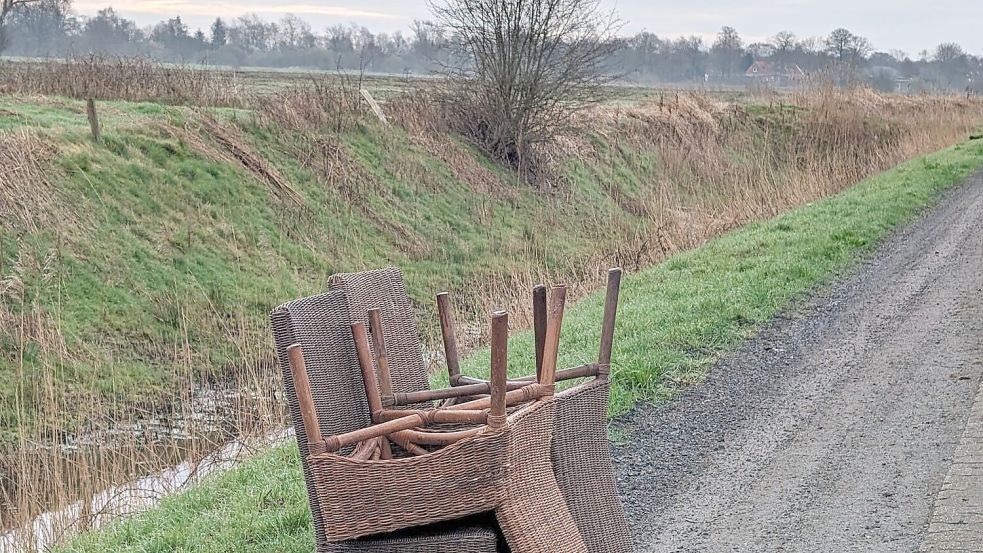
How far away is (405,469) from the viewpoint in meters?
2.99

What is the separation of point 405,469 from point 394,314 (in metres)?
0.92

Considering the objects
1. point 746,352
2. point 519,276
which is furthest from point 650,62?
point 746,352

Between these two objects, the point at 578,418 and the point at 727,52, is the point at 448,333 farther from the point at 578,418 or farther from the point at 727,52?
the point at 727,52

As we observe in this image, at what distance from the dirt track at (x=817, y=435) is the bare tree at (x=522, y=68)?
13144mm

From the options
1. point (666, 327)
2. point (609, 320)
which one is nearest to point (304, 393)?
point (609, 320)

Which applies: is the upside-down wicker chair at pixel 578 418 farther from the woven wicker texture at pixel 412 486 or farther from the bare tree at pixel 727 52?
the bare tree at pixel 727 52

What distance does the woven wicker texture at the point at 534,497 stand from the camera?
3117mm

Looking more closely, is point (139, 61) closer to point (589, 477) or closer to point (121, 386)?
point (121, 386)

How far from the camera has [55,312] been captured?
11.5 meters

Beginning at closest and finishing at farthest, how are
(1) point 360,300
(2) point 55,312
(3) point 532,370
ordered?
1. (1) point 360,300
2. (3) point 532,370
3. (2) point 55,312

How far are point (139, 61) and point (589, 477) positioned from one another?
61.5 feet

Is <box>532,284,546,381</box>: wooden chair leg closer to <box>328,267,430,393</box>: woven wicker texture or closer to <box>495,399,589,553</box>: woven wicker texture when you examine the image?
<box>495,399,589,553</box>: woven wicker texture

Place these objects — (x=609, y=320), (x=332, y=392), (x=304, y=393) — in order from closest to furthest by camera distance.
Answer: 1. (x=304, y=393)
2. (x=332, y=392)
3. (x=609, y=320)

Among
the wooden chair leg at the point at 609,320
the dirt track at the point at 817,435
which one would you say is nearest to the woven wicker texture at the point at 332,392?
→ the wooden chair leg at the point at 609,320
